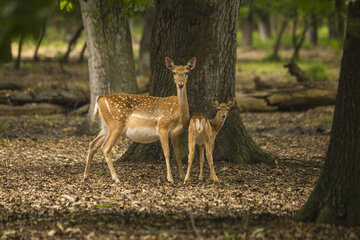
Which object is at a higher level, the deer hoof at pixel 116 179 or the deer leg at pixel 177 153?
the deer leg at pixel 177 153

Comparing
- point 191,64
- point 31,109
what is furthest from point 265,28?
point 191,64

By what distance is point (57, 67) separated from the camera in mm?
22703

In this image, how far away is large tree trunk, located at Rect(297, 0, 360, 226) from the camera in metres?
5.05

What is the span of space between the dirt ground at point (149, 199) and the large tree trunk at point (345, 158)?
191 millimetres

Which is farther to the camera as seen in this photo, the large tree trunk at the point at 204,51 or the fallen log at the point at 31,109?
the fallen log at the point at 31,109

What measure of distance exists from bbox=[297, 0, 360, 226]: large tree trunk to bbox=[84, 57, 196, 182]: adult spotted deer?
2.20 meters

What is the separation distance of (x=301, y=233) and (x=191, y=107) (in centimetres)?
330

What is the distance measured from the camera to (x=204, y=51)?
781cm

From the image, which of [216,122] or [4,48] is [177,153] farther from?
[4,48]

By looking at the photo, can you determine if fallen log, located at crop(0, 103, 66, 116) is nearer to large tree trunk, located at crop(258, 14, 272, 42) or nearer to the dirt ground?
the dirt ground

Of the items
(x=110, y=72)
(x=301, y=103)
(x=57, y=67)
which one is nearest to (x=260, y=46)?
(x=57, y=67)

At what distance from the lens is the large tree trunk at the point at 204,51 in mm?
7793

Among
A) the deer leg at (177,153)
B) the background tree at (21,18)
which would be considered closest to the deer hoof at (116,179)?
the deer leg at (177,153)

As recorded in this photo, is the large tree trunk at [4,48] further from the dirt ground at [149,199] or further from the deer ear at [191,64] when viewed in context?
the deer ear at [191,64]
